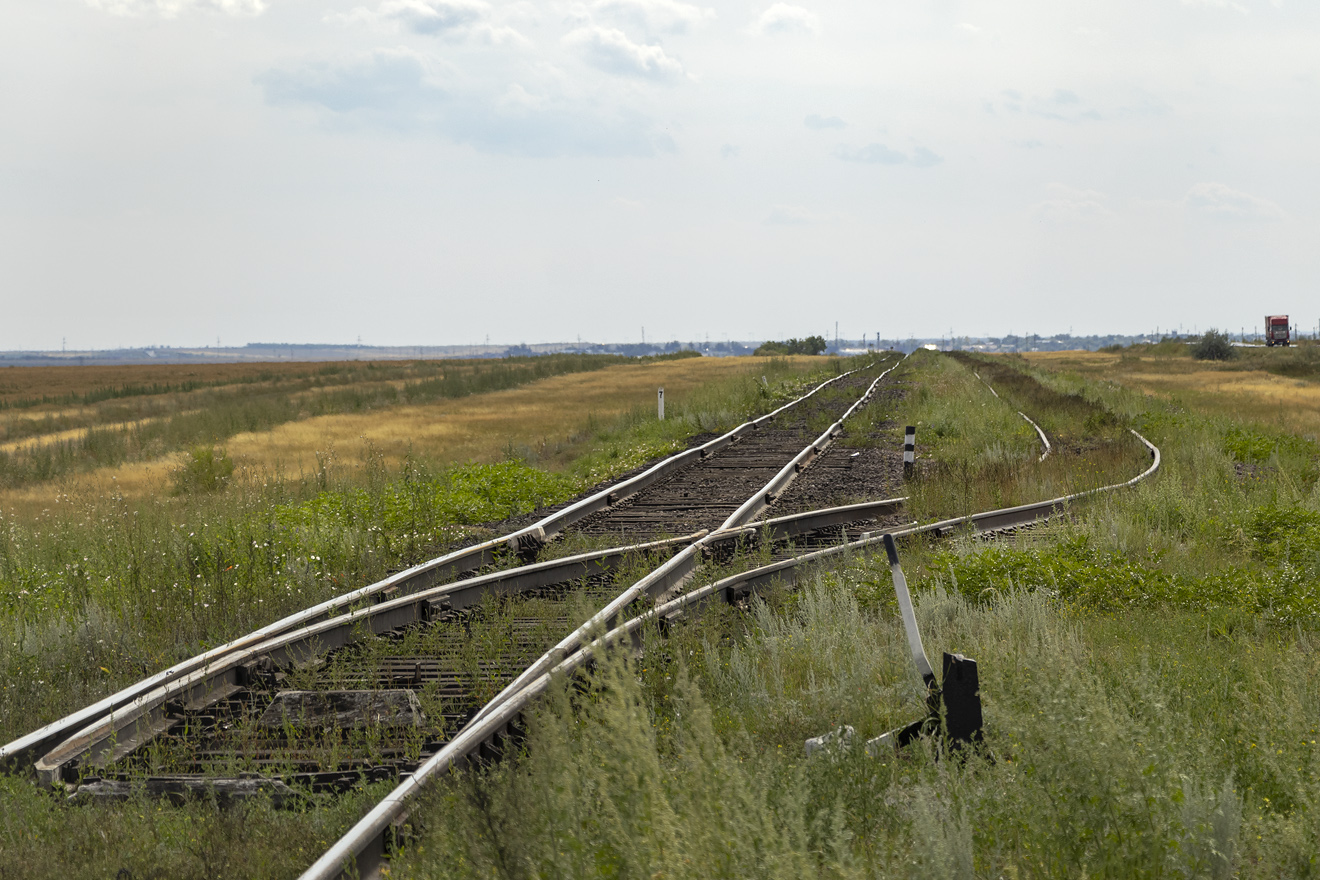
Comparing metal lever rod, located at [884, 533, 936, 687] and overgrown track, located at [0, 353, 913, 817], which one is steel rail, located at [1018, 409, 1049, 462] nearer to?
overgrown track, located at [0, 353, 913, 817]

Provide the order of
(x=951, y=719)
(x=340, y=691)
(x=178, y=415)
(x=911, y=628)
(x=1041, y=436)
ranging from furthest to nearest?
(x=178, y=415)
(x=1041, y=436)
(x=340, y=691)
(x=911, y=628)
(x=951, y=719)

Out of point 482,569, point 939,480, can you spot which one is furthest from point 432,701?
point 939,480

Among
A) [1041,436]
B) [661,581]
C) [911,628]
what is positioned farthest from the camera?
[1041,436]

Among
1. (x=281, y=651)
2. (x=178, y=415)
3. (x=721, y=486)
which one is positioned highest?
(x=178, y=415)

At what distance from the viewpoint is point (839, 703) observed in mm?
5090

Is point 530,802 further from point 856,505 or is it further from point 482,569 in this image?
point 856,505

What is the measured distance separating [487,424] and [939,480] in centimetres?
2010

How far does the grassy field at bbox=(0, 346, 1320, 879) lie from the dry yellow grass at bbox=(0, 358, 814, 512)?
23.2 ft

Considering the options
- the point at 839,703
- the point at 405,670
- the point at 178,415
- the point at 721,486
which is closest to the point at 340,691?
the point at 405,670

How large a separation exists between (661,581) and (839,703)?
287cm

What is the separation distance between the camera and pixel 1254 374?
53.8 m

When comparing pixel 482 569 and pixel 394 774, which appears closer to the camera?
pixel 394 774

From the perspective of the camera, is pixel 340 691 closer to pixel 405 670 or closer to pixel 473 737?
pixel 405 670

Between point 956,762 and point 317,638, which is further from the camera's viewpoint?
point 317,638
